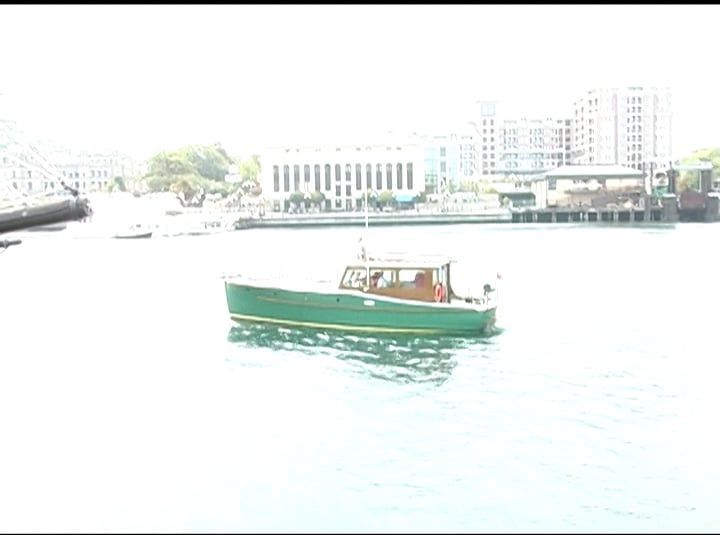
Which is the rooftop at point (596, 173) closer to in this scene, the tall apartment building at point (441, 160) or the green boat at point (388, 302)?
the tall apartment building at point (441, 160)

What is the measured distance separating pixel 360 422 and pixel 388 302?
1.89 m

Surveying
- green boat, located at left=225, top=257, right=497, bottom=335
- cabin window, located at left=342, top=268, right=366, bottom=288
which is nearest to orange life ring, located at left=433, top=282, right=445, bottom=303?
green boat, located at left=225, top=257, right=497, bottom=335

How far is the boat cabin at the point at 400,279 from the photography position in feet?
17.8

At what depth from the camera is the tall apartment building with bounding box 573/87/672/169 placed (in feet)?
95.6

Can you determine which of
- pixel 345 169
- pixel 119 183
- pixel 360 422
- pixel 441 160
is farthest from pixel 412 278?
pixel 441 160

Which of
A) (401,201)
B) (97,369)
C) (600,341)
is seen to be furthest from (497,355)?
(401,201)

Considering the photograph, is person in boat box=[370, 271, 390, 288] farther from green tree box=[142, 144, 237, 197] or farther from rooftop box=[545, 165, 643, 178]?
rooftop box=[545, 165, 643, 178]

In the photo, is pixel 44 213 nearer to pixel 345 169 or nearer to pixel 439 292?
pixel 439 292

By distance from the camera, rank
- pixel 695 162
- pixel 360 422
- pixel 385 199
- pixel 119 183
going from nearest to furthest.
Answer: pixel 360 422, pixel 119 183, pixel 385 199, pixel 695 162

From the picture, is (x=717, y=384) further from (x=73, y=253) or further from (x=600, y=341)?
(x=73, y=253)

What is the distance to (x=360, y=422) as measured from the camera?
3.53 meters

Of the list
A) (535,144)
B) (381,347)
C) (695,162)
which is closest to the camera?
(381,347)

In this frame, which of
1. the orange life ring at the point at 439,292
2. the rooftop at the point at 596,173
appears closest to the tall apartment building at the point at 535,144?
the rooftop at the point at 596,173

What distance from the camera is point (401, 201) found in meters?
22.1
